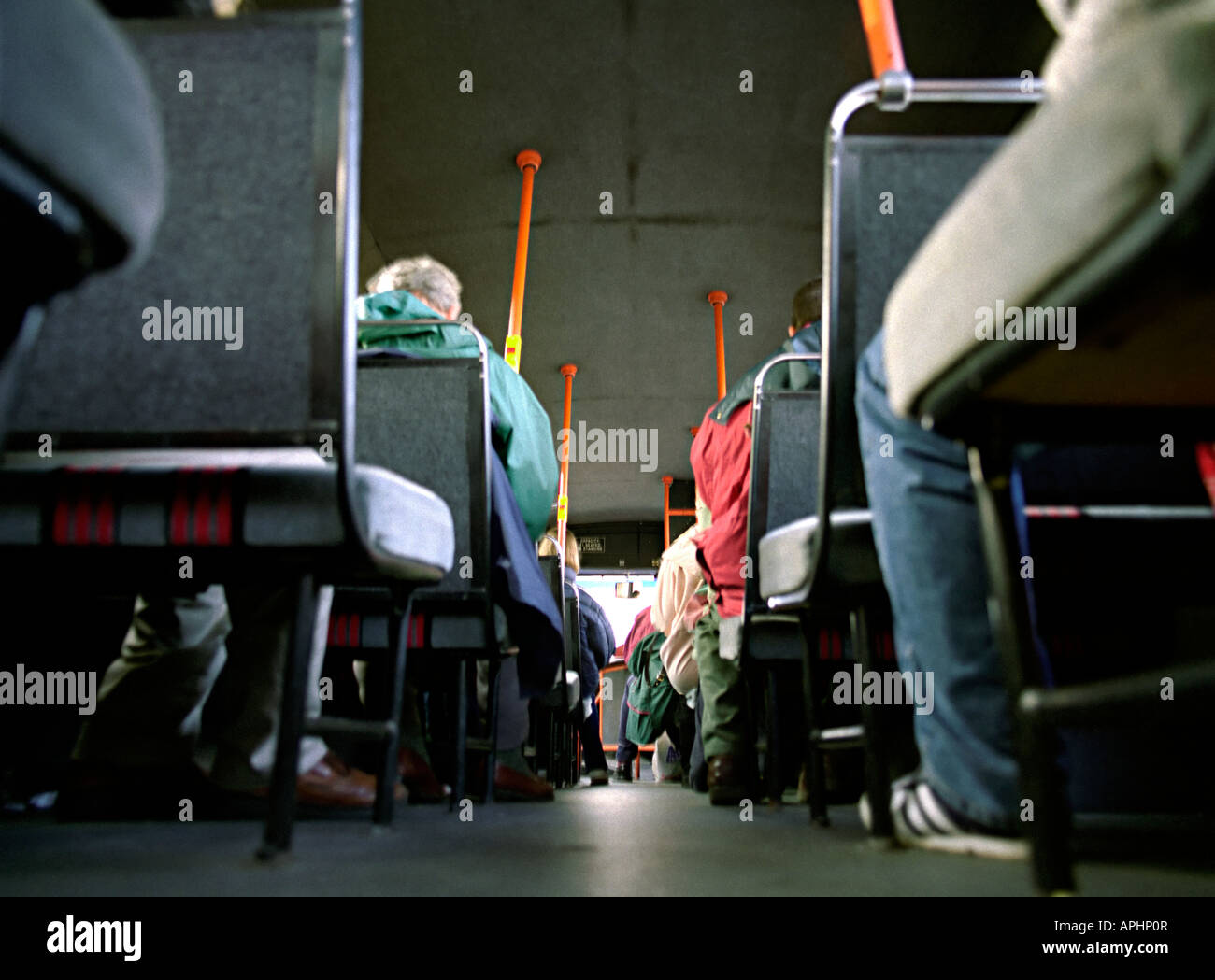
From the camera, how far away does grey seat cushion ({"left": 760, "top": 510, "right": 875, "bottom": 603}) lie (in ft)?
3.89

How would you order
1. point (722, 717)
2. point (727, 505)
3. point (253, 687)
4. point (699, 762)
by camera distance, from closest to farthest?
point (253, 687), point (727, 505), point (722, 717), point (699, 762)

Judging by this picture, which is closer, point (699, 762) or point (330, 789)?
point (330, 789)

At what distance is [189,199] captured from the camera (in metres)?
1.00

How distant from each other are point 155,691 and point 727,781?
4.85 feet

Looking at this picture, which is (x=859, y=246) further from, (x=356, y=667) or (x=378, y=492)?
(x=356, y=667)

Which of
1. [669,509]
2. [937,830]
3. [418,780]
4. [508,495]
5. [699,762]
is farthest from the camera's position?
[669,509]

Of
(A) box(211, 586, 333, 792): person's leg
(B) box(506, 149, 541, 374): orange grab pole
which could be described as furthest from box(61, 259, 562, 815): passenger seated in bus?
(B) box(506, 149, 541, 374): orange grab pole

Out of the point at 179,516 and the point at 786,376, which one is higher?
the point at 786,376

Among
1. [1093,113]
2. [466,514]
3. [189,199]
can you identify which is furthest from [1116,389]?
[466,514]

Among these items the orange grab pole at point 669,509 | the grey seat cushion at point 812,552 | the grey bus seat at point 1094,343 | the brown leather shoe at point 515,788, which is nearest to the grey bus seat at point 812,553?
the grey seat cushion at point 812,552

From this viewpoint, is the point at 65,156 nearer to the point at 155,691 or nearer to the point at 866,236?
the point at 866,236

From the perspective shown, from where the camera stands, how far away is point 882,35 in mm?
1065

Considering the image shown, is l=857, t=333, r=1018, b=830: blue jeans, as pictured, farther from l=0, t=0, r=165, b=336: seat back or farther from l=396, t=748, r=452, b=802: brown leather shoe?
l=396, t=748, r=452, b=802: brown leather shoe

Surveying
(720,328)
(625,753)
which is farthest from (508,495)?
(720,328)
